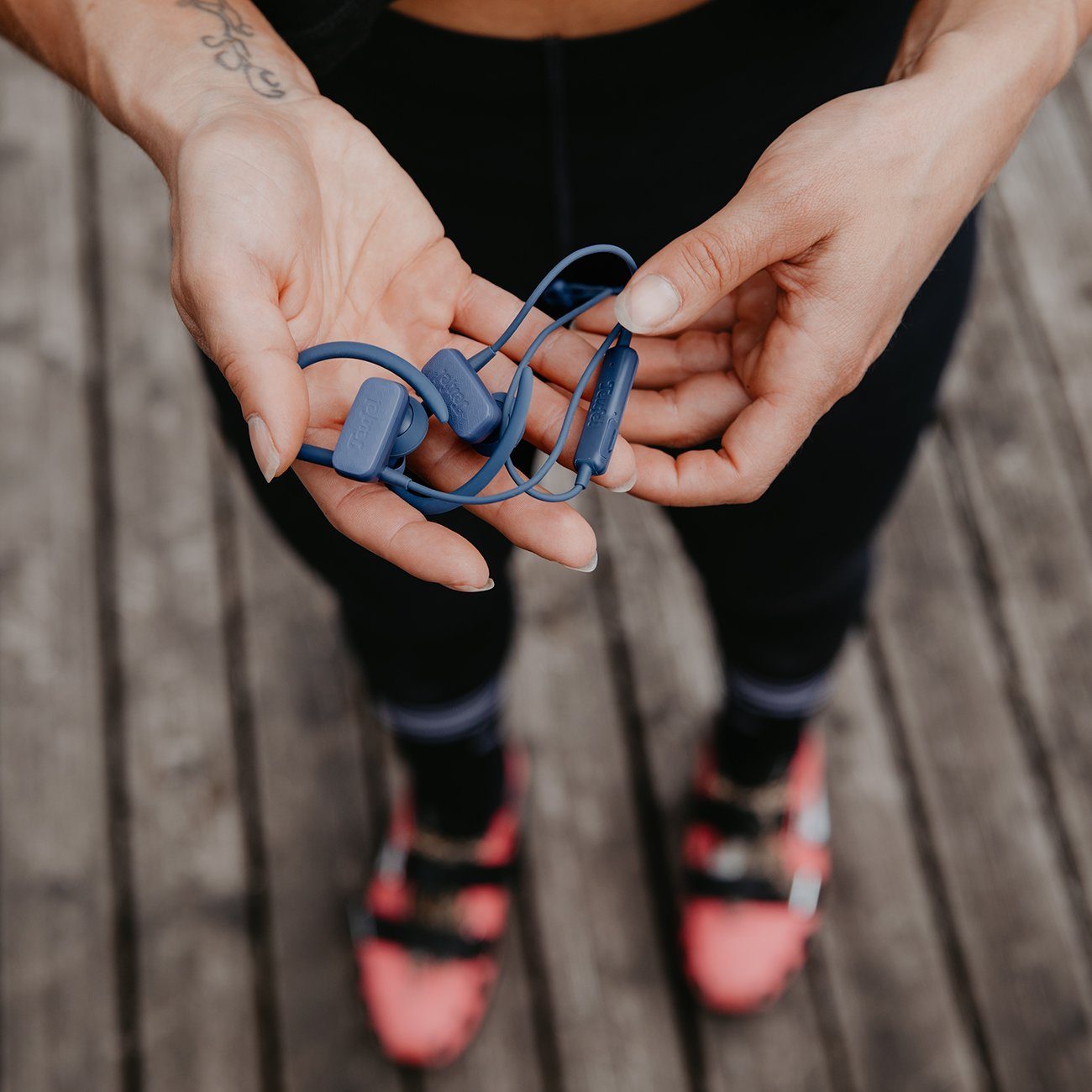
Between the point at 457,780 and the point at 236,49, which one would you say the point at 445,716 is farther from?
the point at 236,49

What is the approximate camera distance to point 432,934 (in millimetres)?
1405

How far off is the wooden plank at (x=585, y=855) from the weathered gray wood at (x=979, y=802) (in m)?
0.43

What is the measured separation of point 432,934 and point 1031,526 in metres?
1.10

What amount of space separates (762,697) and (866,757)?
316 mm

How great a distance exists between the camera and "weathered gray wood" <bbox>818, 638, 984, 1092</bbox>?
4.49 feet

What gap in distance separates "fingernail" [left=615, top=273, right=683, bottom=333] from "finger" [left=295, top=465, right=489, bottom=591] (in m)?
0.20

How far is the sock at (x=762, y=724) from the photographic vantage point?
1.31 metres

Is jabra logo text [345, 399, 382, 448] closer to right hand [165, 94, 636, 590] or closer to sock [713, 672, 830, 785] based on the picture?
right hand [165, 94, 636, 590]

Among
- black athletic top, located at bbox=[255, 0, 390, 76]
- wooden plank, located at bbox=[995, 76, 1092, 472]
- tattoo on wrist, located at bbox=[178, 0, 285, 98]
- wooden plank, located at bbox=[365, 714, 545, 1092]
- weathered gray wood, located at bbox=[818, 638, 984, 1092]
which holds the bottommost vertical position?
wooden plank, located at bbox=[365, 714, 545, 1092]

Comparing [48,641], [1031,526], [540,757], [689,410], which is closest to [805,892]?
[540,757]

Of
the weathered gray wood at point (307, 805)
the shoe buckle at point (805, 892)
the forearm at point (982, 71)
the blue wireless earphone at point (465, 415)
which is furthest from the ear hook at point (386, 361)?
the shoe buckle at point (805, 892)

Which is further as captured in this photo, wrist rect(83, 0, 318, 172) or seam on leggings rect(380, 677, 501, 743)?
seam on leggings rect(380, 677, 501, 743)

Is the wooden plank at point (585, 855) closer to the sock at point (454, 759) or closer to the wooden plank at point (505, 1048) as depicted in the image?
the wooden plank at point (505, 1048)

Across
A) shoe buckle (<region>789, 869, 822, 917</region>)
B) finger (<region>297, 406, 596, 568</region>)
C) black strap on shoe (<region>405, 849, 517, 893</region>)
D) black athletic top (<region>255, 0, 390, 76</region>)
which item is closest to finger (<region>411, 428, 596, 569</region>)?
finger (<region>297, 406, 596, 568</region>)
